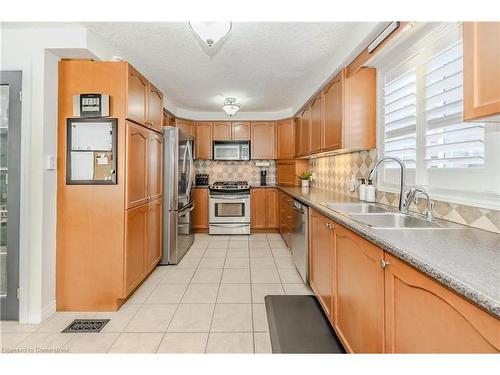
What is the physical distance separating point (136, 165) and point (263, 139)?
125 inches

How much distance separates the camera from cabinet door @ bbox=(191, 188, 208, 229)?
5.00m

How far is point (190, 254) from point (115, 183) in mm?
1892

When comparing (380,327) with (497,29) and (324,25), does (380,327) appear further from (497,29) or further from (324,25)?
(324,25)

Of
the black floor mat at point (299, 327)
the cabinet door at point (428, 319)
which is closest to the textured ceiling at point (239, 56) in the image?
the cabinet door at point (428, 319)

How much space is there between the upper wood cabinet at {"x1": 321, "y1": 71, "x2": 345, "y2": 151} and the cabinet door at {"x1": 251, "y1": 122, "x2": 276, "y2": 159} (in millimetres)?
2140

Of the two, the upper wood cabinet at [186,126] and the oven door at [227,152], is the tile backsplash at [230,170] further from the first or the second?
the upper wood cabinet at [186,126]

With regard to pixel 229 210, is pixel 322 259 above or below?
below

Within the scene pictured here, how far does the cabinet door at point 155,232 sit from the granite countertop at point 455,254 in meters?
2.17

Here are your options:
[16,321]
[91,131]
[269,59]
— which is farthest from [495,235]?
[16,321]

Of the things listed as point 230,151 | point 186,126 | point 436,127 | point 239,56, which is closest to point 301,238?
point 436,127

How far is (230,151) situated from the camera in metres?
5.18

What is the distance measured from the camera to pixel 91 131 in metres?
2.18

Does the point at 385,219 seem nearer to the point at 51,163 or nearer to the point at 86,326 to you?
the point at 86,326

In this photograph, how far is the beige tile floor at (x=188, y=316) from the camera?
1.74 meters
